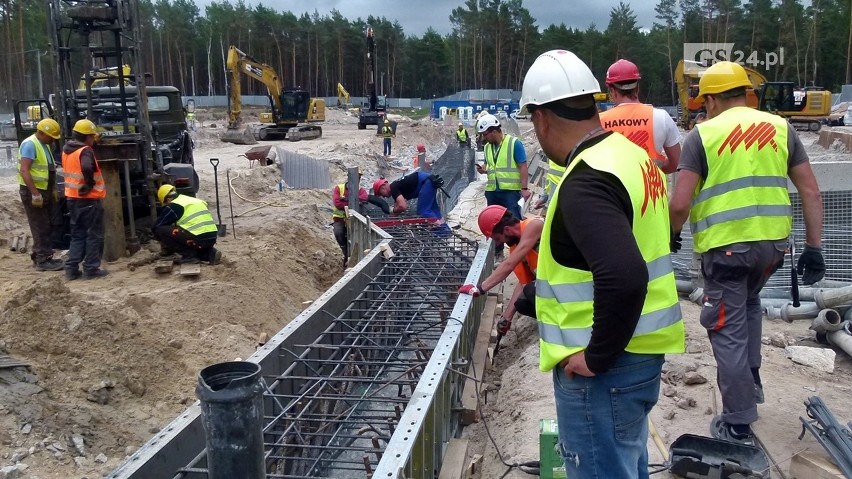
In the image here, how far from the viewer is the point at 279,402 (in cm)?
412

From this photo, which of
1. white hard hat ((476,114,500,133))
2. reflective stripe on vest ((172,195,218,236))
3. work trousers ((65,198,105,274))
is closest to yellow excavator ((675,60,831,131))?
white hard hat ((476,114,500,133))

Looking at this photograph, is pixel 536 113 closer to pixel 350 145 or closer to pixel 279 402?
pixel 279 402

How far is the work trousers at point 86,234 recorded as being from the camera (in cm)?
850

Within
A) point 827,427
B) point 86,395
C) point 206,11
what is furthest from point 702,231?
point 206,11

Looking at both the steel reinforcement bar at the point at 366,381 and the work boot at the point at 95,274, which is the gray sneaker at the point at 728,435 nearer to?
the steel reinforcement bar at the point at 366,381

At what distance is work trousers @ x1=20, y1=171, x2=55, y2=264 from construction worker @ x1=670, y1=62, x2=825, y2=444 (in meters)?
7.91

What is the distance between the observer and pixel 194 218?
9062 millimetres

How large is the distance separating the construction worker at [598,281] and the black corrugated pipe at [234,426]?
0.86m

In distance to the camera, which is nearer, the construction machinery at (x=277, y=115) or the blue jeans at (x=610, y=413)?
the blue jeans at (x=610, y=413)

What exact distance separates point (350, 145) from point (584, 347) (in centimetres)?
2445

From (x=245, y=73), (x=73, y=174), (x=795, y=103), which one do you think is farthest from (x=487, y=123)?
(x=795, y=103)

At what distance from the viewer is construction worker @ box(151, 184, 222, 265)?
9.02m

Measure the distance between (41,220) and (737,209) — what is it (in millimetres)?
8233

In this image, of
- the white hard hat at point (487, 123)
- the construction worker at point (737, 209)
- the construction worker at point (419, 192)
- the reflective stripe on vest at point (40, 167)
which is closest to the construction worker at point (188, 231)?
the reflective stripe on vest at point (40, 167)
